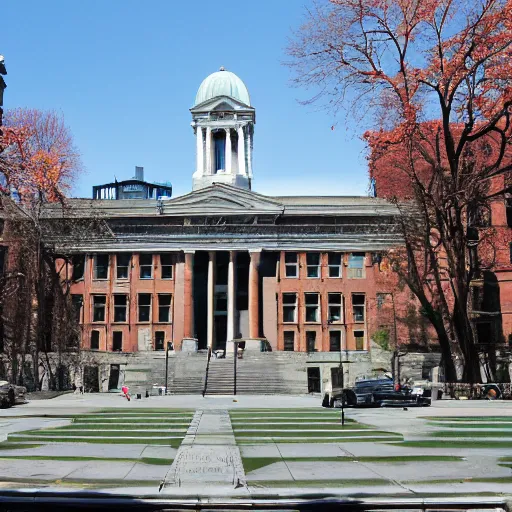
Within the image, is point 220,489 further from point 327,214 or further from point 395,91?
point 327,214

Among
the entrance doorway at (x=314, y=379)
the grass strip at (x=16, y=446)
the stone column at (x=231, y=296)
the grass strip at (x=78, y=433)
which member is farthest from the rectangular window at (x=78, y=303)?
the grass strip at (x=16, y=446)

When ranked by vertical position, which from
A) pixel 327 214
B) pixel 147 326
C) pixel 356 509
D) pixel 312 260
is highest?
pixel 327 214

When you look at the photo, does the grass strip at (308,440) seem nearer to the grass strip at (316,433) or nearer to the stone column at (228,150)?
the grass strip at (316,433)

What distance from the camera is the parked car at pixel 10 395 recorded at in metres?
25.8

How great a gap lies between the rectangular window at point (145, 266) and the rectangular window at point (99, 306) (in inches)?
129

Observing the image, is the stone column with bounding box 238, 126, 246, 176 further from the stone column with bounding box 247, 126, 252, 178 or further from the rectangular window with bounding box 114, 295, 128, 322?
the rectangular window with bounding box 114, 295, 128, 322

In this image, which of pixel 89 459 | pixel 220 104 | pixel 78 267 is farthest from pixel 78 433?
pixel 220 104

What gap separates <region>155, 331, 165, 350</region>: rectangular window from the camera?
5231 cm

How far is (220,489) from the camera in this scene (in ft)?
29.2

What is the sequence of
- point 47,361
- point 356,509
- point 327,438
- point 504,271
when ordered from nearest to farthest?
point 356,509
point 327,438
point 47,361
point 504,271

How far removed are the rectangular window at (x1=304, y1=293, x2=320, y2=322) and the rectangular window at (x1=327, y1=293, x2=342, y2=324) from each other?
2.72 feet

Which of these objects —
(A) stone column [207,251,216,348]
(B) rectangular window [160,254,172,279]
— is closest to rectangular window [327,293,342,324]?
(A) stone column [207,251,216,348]

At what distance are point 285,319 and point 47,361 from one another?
59.5 feet

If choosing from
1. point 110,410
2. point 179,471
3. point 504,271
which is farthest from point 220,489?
point 504,271
